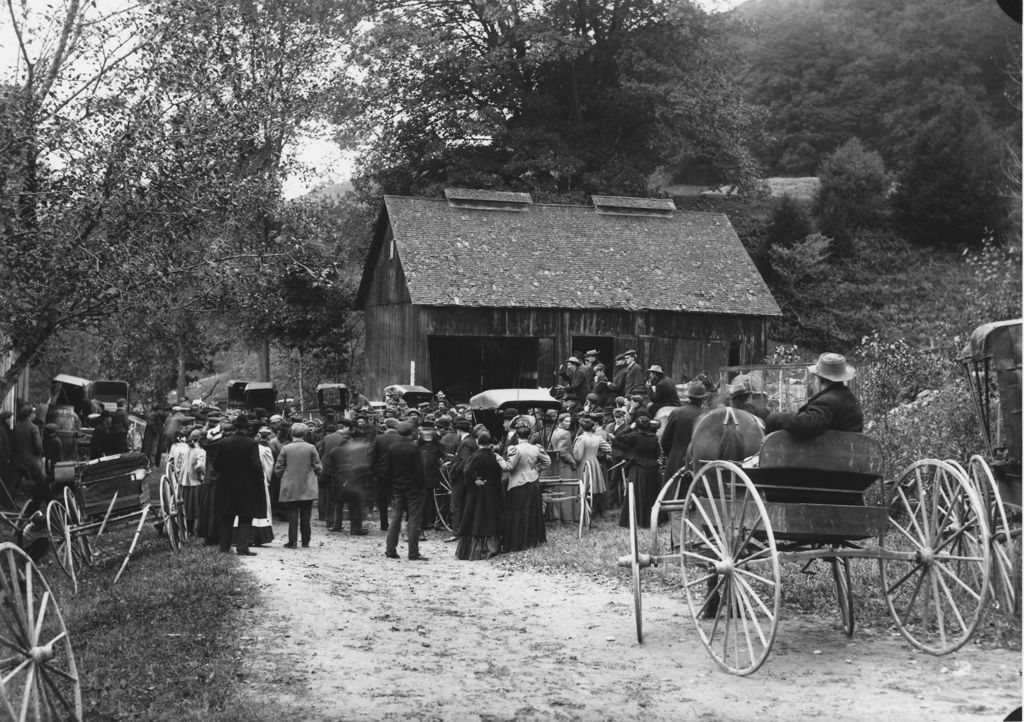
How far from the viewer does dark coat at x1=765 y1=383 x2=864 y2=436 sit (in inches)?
347

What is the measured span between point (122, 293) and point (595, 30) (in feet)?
109

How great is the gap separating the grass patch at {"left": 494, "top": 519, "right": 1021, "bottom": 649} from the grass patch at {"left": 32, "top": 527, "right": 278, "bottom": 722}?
3.91 meters

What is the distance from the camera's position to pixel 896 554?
28.7ft

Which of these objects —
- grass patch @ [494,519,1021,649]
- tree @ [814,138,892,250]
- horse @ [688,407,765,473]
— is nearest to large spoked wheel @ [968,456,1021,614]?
grass patch @ [494,519,1021,649]

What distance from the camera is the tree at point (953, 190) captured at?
45.2 metres

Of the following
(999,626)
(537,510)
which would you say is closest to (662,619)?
(999,626)

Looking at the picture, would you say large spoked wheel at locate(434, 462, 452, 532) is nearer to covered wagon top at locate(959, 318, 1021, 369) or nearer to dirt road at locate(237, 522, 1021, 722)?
dirt road at locate(237, 522, 1021, 722)

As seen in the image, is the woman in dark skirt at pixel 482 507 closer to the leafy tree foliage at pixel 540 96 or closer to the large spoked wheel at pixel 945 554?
the large spoked wheel at pixel 945 554

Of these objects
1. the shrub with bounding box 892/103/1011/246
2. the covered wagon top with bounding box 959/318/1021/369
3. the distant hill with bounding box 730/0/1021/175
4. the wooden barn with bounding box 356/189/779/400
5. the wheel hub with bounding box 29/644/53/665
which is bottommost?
the wheel hub with bounding box 29/644/53/665

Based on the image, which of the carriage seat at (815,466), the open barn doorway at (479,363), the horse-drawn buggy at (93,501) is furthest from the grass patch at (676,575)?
the open barn doorway at (479,363)

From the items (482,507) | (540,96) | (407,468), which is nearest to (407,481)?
(407,468)

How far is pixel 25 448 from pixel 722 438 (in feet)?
39.8

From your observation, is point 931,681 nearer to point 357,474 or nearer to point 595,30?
point 357,474

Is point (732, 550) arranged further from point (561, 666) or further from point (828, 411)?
point (561, 666)
